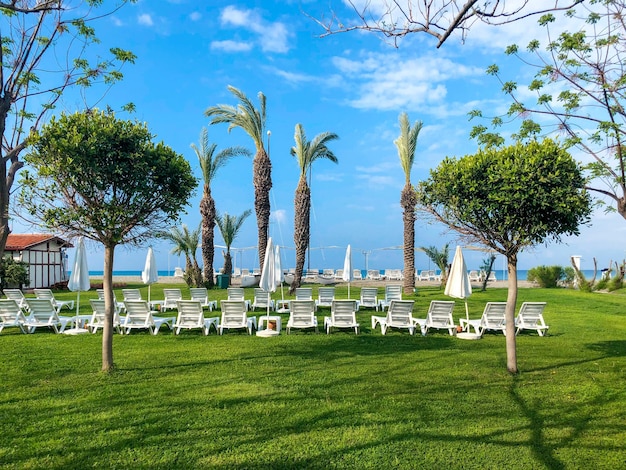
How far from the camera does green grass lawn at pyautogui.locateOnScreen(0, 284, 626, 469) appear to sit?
14.3 feet

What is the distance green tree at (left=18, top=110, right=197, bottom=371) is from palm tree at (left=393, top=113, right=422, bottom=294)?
17.4 meters

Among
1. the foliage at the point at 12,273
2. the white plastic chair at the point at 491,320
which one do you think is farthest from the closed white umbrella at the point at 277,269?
the foliage at the point at 12,273

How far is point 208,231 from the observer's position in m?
27.0

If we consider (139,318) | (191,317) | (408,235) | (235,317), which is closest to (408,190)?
(408,235)

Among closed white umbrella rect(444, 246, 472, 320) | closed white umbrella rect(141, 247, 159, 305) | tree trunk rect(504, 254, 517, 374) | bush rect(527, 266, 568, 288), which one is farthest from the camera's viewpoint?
bush rect(527, 266, 568, 288)

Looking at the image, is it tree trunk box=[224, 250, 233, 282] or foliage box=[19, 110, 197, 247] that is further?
tree trunk box=[224, 250, 233, 282]

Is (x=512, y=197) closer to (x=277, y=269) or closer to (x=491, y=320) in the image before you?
(x=491, y=320)

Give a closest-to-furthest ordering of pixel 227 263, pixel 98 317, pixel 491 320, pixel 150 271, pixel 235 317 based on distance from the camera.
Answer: pixel 491 320, pixel 235 317, pixel 98 317, pixel 150 271, pixel 227 263

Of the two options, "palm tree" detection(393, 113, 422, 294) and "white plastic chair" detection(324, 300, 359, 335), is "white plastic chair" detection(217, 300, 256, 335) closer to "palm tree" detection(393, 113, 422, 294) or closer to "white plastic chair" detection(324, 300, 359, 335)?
"white plastic chair" detection(324, 300, 359, 335)

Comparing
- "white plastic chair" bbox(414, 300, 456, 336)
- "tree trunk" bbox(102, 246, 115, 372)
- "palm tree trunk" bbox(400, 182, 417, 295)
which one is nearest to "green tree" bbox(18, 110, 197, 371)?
"tree trunk" bbox(102, 246, 115, 372)

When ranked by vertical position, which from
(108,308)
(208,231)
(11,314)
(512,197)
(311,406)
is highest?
(208,231)

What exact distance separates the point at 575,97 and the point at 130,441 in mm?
10087

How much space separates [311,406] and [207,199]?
22.7m

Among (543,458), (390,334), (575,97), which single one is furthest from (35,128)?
(575,97)
